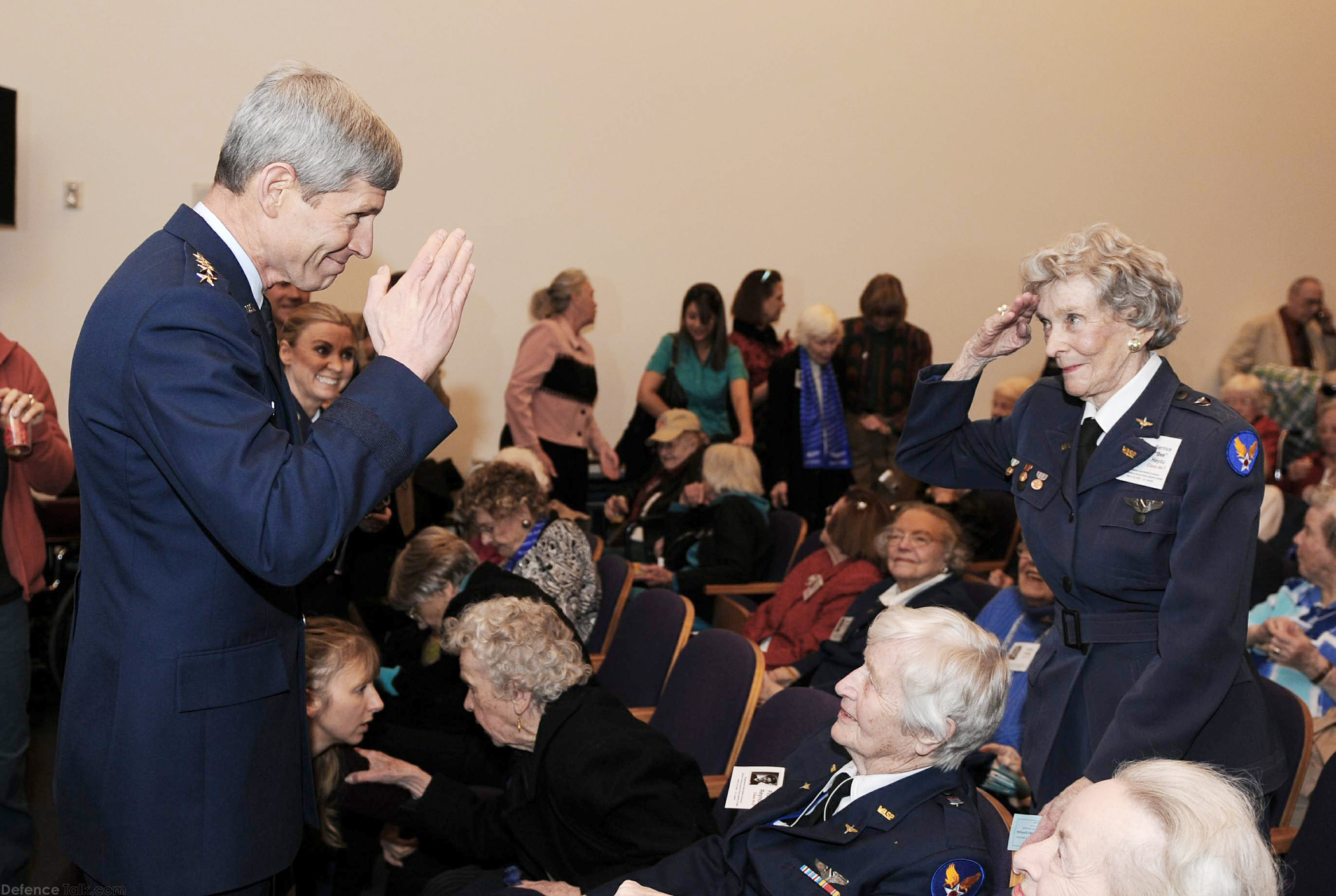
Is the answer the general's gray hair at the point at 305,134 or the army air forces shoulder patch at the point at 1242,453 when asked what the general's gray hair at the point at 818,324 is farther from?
the general's gray hair at the point at 305,134

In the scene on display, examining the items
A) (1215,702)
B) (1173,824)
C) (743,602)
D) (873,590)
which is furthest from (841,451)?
(1173,824)

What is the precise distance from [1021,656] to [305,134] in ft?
7.54

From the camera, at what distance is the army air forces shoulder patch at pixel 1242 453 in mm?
1703

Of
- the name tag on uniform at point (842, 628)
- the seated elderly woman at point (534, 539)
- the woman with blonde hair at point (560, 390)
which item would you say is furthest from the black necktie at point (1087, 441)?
A: the woman with blonde hair at point (560, 390)

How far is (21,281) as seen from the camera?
5242 mm

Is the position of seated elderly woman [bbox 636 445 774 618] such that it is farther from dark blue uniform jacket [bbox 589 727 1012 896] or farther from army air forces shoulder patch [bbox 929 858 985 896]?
army air forces shoulder patch [bbox 929 858 985 896]

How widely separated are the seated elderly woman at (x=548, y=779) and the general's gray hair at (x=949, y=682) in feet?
1.70

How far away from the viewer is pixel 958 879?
5.22 feet

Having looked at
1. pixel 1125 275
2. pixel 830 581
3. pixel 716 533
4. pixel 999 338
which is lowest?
pixel 716 533

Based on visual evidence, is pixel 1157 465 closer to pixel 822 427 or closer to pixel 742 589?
pixel 742 589

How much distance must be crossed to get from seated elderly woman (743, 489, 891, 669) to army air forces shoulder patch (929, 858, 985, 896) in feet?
6.36

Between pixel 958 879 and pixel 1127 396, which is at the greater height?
pixel 1127 396

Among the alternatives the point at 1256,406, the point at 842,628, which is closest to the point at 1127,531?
the point at 842,628

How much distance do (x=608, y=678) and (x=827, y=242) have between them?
4.47 meters
